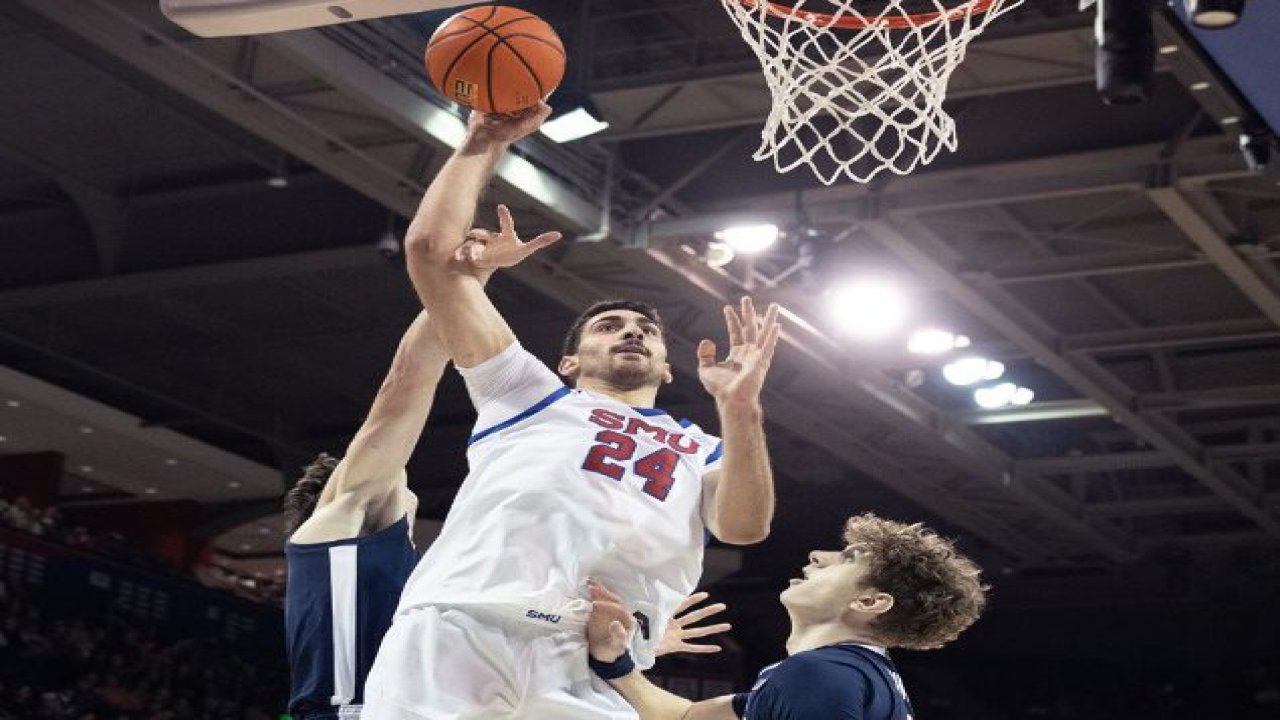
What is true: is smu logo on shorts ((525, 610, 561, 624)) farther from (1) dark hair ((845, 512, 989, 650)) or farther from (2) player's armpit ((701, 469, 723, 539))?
(1) dark hair ((845, 512, 989, 650))

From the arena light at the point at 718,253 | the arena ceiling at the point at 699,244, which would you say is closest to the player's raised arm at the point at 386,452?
the arena ceiling at the point at 699,244

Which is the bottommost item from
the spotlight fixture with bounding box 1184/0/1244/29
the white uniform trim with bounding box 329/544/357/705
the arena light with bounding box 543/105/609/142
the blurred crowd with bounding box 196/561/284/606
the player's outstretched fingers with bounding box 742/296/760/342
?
the white uniform trim with bounding box 329/544/357/705

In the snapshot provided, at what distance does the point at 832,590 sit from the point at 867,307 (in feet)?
29.8

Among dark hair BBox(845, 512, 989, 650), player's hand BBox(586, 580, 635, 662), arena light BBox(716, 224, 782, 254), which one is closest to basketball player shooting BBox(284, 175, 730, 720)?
dark hair BBox(845, 512, 989, 650)

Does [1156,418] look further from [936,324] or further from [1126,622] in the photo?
[1126,622]

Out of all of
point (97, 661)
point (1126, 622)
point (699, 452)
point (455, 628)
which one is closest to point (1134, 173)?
point (699, 452)

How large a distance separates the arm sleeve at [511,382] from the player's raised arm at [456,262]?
26 millimetres

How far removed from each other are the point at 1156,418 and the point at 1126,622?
29.0 ft

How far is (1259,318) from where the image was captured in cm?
1398

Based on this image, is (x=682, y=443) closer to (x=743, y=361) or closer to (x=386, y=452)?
(x=743, y=361)

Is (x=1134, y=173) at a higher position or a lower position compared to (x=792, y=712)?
higher

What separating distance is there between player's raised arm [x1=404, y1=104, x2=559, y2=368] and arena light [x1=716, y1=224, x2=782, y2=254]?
777 centimetres

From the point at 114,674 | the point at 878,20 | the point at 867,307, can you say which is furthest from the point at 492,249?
the point at 114,674

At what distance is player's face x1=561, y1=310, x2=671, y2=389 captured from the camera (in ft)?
14.6
